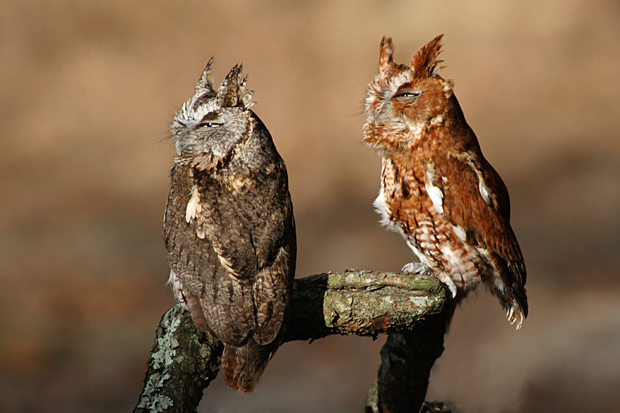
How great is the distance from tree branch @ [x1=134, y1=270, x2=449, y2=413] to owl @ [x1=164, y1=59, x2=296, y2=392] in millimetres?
101

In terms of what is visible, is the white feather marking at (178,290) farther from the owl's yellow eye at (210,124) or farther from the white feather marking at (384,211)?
the white feather marking at (384,211)

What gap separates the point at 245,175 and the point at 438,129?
73 centimetres

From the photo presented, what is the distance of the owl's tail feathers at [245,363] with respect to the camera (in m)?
1.26

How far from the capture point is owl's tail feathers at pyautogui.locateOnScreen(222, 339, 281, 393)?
4.14 feet

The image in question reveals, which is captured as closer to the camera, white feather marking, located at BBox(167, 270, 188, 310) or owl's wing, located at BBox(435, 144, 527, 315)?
white feather marking, located at BBox(167, 270, 188, 310)

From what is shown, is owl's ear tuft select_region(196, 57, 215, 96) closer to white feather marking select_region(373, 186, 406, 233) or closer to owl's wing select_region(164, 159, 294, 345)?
→ owl's wing select_region(164, 159, 294, 345)

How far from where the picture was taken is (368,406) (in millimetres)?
2098

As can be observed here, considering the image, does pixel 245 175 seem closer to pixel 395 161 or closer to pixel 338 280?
pixel 338 280

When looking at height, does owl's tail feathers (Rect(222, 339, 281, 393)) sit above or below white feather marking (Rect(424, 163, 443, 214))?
below

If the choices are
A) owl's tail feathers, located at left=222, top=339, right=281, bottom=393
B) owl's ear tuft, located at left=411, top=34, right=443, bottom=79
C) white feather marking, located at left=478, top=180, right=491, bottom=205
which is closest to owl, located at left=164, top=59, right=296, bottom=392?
owl's tail feathers, located at left=222, top=339, right=281, bottom=393

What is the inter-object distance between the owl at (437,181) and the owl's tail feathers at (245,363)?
2.35 ft

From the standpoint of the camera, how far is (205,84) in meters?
1.40

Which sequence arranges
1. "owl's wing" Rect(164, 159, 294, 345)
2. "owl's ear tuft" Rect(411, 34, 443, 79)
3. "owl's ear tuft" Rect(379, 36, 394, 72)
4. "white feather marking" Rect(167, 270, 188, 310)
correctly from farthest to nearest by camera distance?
"owl's ear tuft" Rect(379, 36, 394, 72) < "owl's ear tuft" Rect(411, 34, 443, 79) < "white feather marking" Rect(167, 270, 188, 310) < "owl's wing" Rect(164, 159, 294, 345)

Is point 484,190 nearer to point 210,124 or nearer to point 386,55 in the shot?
point 386,55
